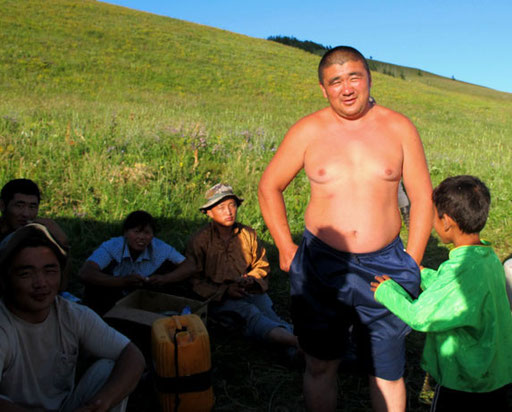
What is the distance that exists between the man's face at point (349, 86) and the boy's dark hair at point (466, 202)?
2.01ft

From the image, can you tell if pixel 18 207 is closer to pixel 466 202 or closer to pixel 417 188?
pixel 417 188

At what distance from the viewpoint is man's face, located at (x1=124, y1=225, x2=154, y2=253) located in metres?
4.26

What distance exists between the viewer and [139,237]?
4.26 m

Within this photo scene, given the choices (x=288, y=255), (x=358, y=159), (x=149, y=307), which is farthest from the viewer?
(x=149, y=307)

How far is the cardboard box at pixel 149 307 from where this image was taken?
11.7 ft

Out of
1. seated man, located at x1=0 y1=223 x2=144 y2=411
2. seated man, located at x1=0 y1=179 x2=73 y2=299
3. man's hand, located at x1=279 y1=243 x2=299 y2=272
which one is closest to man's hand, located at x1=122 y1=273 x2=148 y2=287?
seated man, located at x1=0 y1=179 x2=73 y2=299

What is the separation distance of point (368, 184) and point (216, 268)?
226 cm

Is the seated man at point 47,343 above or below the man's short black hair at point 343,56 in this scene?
below

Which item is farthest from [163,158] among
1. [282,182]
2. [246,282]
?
[282,182]

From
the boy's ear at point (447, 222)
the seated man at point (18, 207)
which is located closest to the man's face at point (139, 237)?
the seated man at point (18, 207)

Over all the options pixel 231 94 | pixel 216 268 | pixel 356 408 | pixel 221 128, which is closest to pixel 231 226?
pixel 216 268

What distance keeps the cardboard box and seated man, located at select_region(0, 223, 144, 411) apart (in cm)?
99

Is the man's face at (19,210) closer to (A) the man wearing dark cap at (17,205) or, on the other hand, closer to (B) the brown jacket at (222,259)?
(A) the man wearing dark cap at (17,205)

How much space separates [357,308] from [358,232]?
398mm
